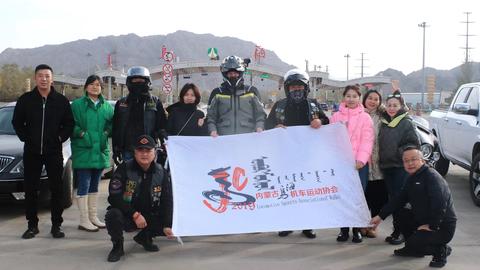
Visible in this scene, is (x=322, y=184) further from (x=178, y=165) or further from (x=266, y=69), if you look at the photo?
(x=266, y=69)

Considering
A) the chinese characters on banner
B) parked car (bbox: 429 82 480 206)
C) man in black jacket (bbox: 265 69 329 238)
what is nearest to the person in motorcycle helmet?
man in black jacket (bbox: 265 69 329 238)

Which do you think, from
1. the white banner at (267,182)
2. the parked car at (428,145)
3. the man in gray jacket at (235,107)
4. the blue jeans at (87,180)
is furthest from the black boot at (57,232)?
the parked car at (428,145)

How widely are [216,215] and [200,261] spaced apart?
22.7 inches

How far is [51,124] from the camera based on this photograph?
550 centimetres

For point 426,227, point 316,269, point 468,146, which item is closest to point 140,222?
point 316,269

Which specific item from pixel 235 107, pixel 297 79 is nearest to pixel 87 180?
pixel 235 107

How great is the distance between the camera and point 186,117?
19.8ft

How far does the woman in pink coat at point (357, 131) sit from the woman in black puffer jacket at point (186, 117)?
169 centimetres

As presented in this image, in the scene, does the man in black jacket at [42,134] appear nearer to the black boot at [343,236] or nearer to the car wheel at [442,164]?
the black boot at [343,236]


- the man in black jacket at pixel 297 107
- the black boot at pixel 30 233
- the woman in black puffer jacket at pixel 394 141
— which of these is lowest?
the black boot at pixel 30 233

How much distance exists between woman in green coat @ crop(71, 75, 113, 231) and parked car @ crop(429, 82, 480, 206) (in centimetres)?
545

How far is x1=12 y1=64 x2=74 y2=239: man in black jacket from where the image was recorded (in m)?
5.47

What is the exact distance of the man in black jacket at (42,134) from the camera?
5.47 metres

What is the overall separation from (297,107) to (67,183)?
3363mm
